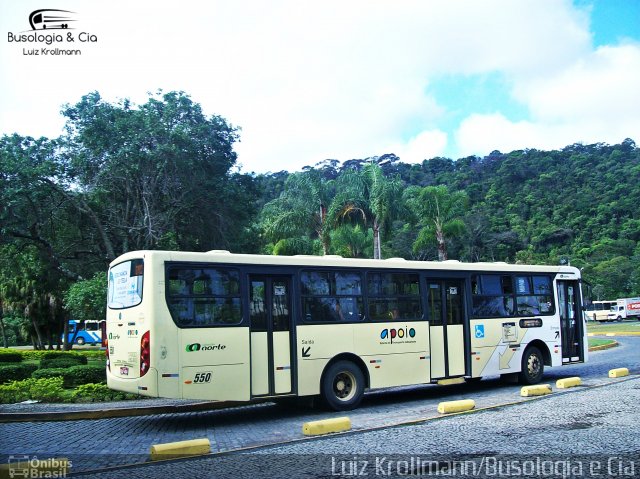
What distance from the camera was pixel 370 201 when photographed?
32.4m

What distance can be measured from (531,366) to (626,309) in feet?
184

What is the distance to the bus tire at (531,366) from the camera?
1528 cm

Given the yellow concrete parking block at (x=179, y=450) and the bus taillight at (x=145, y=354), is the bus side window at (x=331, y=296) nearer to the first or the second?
the bus taillight at (x=145, y=354)

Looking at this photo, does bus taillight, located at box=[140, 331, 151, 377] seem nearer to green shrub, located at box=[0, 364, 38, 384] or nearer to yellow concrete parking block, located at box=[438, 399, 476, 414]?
yellow concrete parking block, located at box=[438, 399, 476, 414]

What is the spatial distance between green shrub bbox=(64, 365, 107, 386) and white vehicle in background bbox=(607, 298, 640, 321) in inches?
2395

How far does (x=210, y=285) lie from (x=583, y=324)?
10829mm

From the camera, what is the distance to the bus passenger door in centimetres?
1627

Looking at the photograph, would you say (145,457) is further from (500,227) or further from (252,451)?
(500,227)

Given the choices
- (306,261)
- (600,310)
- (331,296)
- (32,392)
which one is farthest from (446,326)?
(600,310)

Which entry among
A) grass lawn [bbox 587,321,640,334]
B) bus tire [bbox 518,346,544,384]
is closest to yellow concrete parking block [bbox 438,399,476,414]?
bus tire [bbox 518,346,544,384]

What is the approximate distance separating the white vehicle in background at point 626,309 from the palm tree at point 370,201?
42679 mm

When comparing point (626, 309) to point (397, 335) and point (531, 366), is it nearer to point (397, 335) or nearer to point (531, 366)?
point (531, 366)

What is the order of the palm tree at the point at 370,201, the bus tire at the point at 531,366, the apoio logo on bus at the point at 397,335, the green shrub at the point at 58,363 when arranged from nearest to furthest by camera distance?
the apoio logo on bus at the point at 397,335 < the bus tire at the point at 531,366 < the green shrub at the point at 58,363 < the palm tree at the point at 370,201

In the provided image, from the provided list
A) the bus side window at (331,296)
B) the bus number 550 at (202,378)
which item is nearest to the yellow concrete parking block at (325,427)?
the bus number 550 at (202,378)
